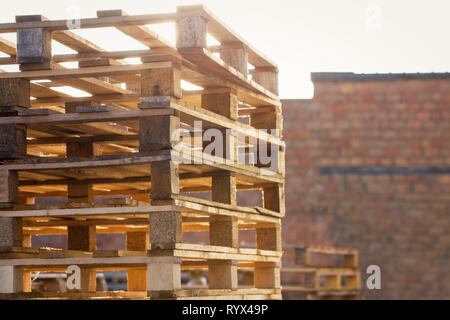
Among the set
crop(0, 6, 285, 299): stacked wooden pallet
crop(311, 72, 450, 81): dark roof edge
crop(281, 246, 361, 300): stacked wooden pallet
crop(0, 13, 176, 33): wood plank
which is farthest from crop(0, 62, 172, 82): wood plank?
crop(311, 72, 450, 81): dark roof edge

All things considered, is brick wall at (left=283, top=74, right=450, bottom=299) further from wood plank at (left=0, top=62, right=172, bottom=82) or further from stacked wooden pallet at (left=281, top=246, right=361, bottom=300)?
wood plank at (left=0, top=62, right=172, bottom=82)

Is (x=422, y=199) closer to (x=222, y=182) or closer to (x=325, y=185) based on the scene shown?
(x=325, y=185)

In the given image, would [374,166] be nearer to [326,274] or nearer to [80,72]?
[326,274]

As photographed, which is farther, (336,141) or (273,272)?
(336,141)

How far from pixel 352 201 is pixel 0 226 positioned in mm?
10213

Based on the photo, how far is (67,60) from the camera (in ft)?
17.0

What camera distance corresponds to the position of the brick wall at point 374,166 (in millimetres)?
14320

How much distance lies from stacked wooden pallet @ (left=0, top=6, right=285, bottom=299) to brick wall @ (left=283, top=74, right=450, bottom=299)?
28.0 feet

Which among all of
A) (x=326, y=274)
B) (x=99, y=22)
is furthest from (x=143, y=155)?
(x=326, y=274)

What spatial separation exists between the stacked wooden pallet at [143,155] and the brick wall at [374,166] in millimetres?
8528

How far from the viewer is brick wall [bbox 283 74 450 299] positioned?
47.0 feet

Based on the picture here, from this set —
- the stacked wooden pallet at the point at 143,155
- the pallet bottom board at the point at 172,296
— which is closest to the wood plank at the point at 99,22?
the stacked wooden pallet at the point at 143,155

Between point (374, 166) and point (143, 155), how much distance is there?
10.2 metres
